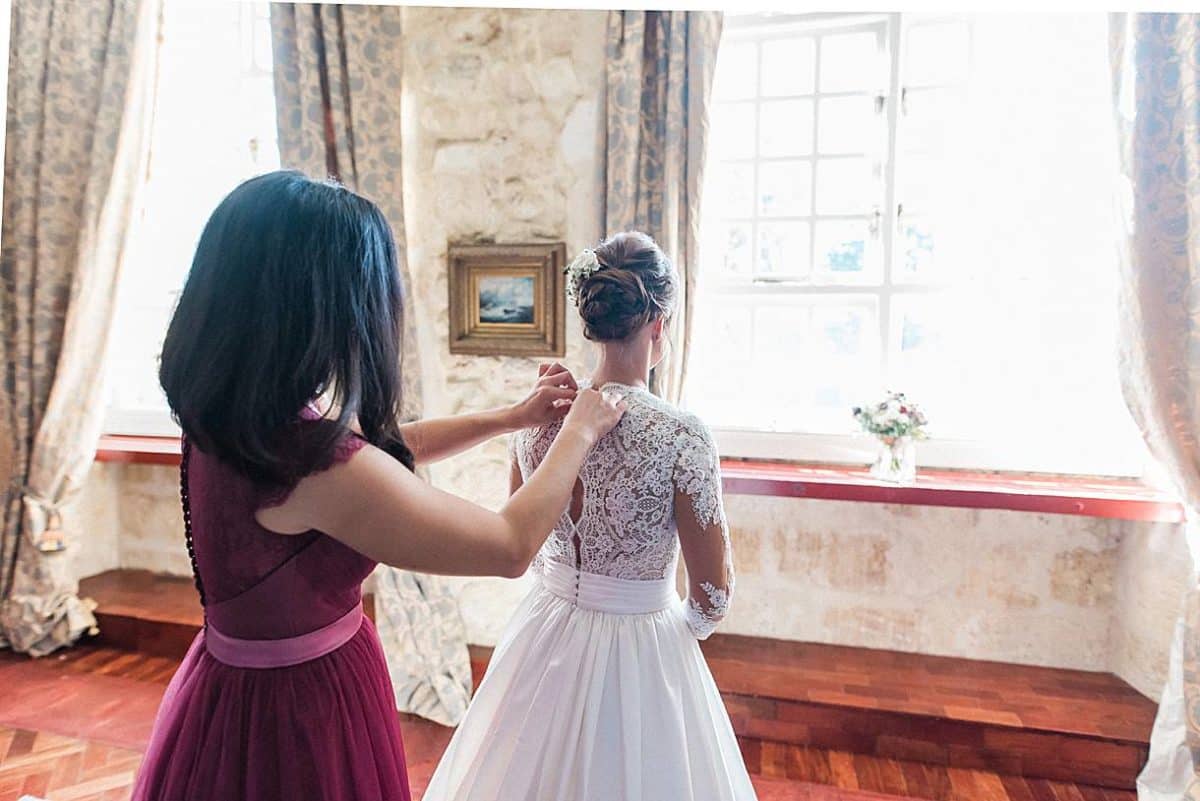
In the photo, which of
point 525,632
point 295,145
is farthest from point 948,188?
point 295,145

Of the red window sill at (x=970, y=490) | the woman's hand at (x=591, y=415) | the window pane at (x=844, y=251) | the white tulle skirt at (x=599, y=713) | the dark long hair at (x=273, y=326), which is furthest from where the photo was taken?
the window pane at (x=844, y=251)

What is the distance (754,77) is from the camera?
320 centimetres

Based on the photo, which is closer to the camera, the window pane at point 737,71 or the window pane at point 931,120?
the window pane at point 931,120

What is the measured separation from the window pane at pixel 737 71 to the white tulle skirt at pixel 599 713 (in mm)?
2463

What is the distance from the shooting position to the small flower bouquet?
9.11 feet

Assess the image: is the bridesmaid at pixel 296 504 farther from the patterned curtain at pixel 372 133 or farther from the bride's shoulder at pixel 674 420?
the patterned curtain at pixel 372 133

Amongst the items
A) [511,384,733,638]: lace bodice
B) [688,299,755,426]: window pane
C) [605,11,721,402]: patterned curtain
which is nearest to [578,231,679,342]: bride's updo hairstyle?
[511,384,733,638]: lace bodice

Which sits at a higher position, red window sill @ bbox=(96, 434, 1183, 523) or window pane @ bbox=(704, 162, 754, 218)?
window pane @ bbox=(704, 162, 754, 218)

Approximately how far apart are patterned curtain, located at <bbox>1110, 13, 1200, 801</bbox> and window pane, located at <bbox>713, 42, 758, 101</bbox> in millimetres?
1330

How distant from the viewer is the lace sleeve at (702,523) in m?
1.45

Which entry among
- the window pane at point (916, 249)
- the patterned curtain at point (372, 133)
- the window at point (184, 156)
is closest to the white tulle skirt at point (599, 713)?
the patterned curtain at point (372, 133)

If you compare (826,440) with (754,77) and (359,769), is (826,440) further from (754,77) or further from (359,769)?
(359,769)

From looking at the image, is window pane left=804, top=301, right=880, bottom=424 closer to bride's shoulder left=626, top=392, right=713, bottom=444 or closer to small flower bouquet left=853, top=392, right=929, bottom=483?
small flower bouquet left=853, top=392, right=929, bottom=483

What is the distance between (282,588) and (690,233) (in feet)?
7.13
